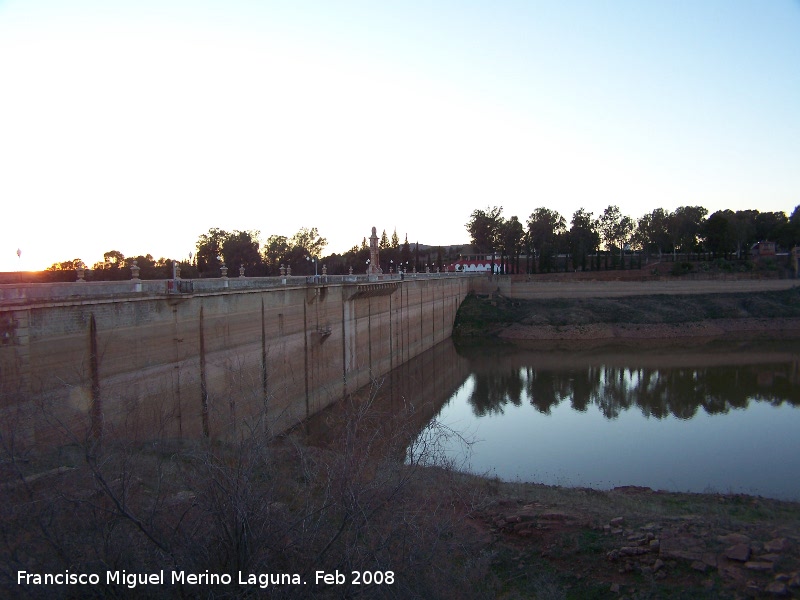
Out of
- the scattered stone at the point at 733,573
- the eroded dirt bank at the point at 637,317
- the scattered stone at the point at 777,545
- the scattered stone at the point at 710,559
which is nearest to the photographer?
the scattered stone at the point at 733,573

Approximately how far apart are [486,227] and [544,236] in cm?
1191

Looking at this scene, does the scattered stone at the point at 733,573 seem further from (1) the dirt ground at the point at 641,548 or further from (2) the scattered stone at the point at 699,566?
(2) the scattered stone at the point at 699,566

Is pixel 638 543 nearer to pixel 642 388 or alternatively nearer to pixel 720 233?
pixel 642 388

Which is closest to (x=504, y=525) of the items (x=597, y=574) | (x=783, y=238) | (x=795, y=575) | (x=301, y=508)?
(x=597, y=574)

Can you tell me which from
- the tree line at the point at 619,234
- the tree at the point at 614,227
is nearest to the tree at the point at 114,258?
the tree line at the point at 619,234

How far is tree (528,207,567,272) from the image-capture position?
73.1m

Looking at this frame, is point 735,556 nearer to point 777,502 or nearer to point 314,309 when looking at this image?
point 777,502

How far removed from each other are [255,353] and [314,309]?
207 inches

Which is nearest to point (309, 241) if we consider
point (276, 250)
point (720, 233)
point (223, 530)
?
point (276, 250)

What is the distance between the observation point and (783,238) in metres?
74.5

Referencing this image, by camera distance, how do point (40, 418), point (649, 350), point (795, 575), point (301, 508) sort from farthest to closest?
point (649, 350) < point (40, 418) < point (795, 575) < point (301, 508)

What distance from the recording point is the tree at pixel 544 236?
73.1m

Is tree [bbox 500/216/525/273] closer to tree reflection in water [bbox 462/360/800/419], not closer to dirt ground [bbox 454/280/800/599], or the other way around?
tree reflection in water [bbox 462/360/800/419]

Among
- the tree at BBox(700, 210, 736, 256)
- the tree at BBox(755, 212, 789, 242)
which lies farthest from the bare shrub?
the tree at BBox(755, 212, 789, 242)
